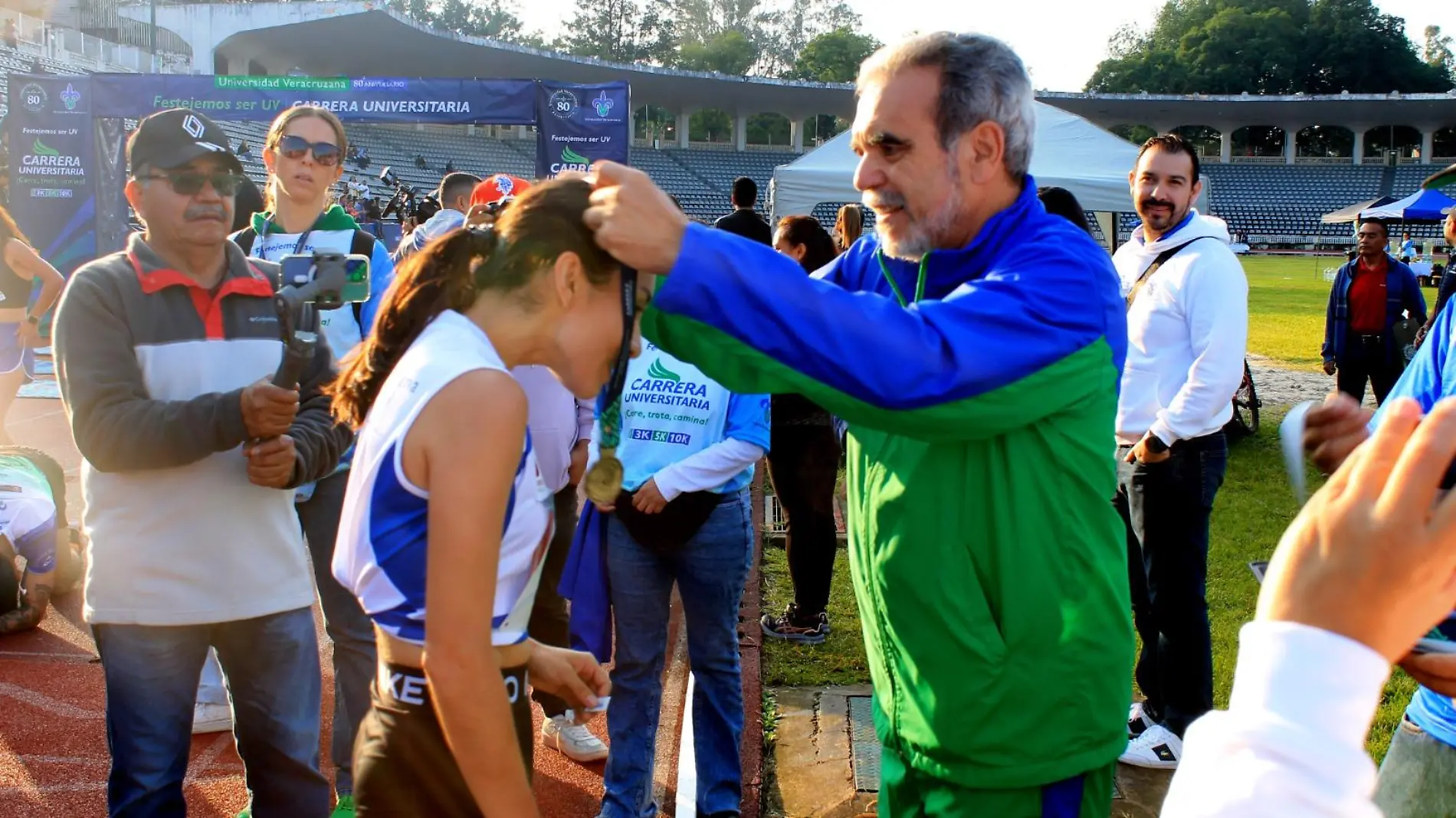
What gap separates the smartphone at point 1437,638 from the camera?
144 centimetres

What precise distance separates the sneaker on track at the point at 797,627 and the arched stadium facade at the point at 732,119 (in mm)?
35320

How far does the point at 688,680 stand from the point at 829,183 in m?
7.38

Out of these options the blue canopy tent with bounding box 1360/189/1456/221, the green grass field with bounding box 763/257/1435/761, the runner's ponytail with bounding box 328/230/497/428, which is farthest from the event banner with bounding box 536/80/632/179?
the blue canopy tent with bounding box 1360/189/1456/221

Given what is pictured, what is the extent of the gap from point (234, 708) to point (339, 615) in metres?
0.59

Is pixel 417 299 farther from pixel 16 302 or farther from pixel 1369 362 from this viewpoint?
pixel 1369 362

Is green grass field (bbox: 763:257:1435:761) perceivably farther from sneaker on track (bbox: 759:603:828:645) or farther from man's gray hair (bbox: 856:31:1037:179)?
man's gray hair (bbox: 856:31:1037:179)

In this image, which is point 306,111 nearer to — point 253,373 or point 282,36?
point 253,373

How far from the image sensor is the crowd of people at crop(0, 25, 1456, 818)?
1396 millimetres

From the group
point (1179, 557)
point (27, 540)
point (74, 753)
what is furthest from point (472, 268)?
point (27, 540)

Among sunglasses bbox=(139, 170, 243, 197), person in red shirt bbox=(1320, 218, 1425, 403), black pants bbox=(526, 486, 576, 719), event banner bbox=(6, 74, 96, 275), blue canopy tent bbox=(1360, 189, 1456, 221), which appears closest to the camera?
sunglasses bbox=(139, 170, 243, 197)

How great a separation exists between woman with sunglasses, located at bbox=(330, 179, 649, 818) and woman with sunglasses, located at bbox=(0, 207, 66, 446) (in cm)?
766

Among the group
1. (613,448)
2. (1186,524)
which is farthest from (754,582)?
(613,448)

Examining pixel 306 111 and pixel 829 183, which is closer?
pixel 306 111

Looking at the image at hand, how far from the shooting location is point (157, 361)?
292 cm
